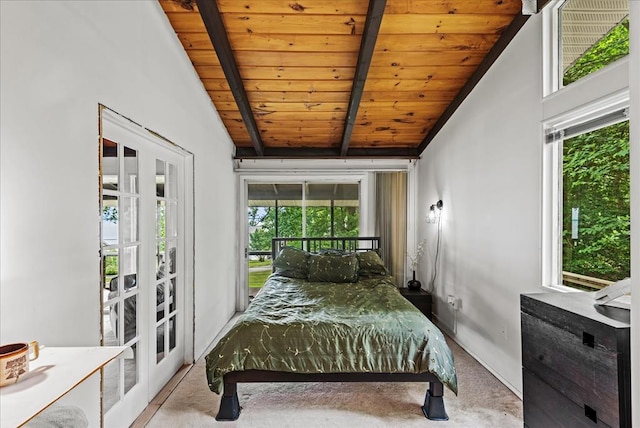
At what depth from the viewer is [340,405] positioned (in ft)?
8.02

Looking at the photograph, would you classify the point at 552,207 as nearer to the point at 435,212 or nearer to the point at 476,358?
the point at 476,358

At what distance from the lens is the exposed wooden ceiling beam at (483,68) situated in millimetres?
2586

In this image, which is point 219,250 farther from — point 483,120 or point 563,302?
point 563,302

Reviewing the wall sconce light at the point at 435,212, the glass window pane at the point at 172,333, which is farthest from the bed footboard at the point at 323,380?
the wall sconce light at the point at 435,212

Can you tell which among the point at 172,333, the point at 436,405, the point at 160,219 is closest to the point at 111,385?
the point at 172,333

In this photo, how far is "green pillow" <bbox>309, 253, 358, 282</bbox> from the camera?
3756mm

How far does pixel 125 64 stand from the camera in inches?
80.4

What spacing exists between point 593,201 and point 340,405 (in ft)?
6.73

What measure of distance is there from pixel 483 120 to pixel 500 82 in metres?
0.35

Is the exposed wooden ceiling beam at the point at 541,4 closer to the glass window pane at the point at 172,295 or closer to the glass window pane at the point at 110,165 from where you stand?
the glass window pane at the point at 110,165

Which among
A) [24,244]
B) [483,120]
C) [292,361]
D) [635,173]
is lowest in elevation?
[292,361]

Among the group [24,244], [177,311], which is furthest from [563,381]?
[177,311]

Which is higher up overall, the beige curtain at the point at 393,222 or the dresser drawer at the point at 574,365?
the beige curtain at the point at 393,222

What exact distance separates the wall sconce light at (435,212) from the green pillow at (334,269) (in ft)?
3.54
